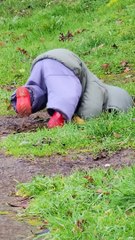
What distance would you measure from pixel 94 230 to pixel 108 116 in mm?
3034

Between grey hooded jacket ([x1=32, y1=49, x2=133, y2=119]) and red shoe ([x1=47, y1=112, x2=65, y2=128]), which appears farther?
grey hooded jacket ([x1=32, y1=49, x2=133, y2=119])

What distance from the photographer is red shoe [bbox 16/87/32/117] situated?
6.99 m

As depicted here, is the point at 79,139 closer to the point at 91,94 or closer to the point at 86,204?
the point at 91,94

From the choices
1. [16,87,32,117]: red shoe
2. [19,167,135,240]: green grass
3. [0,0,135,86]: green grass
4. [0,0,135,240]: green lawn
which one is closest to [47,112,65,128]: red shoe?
[0,0,135,240]: green lawn

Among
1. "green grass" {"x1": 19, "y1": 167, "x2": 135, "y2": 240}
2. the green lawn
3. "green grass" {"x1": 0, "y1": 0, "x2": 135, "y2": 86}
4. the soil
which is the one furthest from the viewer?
"green grass" {"x1": 0, "y1": 0, "x2": 135, "y2": 86}

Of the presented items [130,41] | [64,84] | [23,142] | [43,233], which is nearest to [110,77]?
[130,41]

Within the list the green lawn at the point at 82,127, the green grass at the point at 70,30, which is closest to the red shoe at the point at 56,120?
the green lawn at the point at 82,127

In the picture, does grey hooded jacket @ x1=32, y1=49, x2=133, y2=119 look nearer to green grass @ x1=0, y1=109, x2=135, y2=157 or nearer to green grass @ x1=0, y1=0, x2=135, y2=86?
green grass @ x1=0, y1=109, x2=135, y2=157

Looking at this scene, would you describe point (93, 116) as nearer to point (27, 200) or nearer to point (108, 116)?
point (108, 116)

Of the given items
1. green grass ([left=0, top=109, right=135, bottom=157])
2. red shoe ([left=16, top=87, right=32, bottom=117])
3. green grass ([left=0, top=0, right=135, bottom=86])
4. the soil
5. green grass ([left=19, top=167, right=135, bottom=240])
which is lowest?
green grass ([left=0, top=0, right=135, bottom=86])

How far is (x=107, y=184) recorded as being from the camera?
4.32 metres

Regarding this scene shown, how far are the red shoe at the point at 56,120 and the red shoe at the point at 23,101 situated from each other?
416 millimetres

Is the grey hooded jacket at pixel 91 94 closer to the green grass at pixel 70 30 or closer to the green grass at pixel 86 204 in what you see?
the green grass at pixel 86 204

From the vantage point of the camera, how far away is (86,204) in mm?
4000
